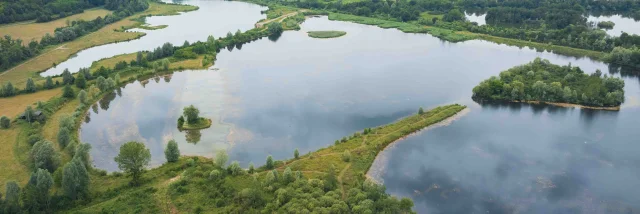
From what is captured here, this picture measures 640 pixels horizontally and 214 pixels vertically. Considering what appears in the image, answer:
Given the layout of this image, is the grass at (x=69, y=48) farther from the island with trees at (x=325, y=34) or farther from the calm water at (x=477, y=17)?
the calm water at (x=477, y=17)

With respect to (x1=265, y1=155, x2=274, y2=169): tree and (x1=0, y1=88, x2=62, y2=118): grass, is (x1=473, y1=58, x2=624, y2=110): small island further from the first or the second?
(x1=0, y1=88, x2=62, y2=118): grass

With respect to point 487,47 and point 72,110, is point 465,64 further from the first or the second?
point 72,110

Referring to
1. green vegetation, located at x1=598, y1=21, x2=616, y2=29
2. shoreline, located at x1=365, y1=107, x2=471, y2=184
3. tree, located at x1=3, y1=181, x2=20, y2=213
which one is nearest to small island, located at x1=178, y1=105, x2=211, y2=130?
tree, located at x1=3, y1=181, x2=20, y2=213

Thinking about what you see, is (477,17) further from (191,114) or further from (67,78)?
(67,78)

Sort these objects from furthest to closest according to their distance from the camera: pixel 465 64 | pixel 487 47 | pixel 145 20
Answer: pixel 145 20
pixel 487 47
pixel 465 64

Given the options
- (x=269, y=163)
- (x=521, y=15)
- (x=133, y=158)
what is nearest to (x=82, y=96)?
(x=133, y=158)

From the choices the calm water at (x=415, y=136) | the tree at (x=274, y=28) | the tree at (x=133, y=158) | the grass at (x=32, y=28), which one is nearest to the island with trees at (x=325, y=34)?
the tree at (x=274, y=28)

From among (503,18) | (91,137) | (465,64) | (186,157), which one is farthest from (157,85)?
(503,18)
